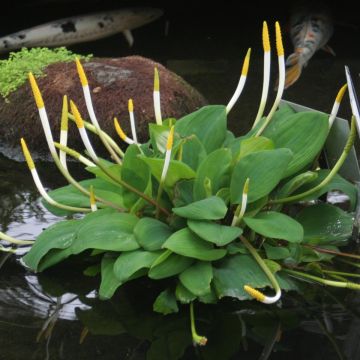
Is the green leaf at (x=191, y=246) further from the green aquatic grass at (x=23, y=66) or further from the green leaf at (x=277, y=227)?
the green aquatic grass at (x=23, y=66)

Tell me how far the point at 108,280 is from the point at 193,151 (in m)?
0.55

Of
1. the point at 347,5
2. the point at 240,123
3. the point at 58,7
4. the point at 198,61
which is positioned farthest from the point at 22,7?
the point at 240,123

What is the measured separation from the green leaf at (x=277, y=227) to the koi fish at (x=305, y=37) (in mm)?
2546

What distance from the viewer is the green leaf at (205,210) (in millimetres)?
2252

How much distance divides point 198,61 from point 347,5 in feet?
7.00

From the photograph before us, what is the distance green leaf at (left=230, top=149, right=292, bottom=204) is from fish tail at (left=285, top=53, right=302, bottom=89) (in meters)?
2.47

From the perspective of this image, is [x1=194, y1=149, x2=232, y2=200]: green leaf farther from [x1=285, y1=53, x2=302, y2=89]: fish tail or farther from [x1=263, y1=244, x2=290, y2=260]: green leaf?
[x1=285, y1=53, x2=302, y2=89]: fish tail

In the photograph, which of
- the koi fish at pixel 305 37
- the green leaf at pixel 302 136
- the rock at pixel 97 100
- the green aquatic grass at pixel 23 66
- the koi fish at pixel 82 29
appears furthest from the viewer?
the koi fish at pixel 82 29

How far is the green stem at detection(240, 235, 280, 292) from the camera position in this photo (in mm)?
2213

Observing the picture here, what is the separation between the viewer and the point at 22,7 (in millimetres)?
7297

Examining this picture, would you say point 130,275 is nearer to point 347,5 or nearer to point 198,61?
point 198,61

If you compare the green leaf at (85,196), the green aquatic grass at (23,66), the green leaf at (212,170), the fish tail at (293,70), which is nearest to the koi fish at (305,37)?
the fish tail at (293,70)

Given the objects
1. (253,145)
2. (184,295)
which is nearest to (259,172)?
(253,145)

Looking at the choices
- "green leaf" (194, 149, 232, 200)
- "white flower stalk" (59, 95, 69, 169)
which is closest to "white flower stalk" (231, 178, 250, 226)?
"green leaf" (194, 149, 232, 200)
